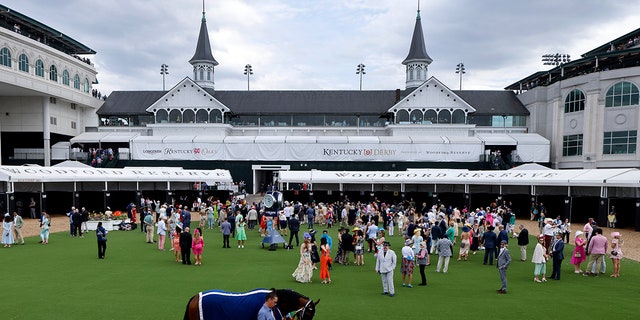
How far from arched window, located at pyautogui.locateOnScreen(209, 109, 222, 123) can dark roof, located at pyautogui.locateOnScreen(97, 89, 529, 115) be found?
11.0 feet

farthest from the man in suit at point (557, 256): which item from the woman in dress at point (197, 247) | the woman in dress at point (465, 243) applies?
the woman in dress at point (197, 247)

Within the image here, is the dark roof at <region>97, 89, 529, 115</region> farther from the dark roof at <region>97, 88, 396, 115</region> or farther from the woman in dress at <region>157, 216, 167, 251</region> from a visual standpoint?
the woman in dress at <region>157, 216, 167, 251</region>

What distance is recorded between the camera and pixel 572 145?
4150cm

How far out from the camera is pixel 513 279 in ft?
42.2

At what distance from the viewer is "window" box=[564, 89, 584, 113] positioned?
40.0m

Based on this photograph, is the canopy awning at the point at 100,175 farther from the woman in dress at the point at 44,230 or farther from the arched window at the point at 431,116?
the arched window at the point at 431,116

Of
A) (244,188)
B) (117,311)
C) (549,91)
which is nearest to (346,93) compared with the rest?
(244,188)

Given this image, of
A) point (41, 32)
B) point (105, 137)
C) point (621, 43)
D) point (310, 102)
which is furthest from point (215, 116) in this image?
point (621, 43)

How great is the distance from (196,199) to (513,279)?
28.7 m

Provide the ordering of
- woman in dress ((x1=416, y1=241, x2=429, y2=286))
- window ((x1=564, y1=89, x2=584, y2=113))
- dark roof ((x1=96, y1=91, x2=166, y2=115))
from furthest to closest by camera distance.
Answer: dark roof ((x1=96, y1=91, x2=166, y2=115)) < window ((x1=564, y1=89, x2=584, y2=113)) < woman in dress ((x1=416, y1=241, x2=429, y2=286))

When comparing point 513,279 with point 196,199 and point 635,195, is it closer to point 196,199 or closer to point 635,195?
point 635,195

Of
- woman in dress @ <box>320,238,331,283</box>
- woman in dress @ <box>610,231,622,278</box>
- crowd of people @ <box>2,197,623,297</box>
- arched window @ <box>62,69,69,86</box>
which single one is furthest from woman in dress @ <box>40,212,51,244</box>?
arched window @ <box>62,69,69,86</box>

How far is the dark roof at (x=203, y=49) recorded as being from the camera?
54.3 metres

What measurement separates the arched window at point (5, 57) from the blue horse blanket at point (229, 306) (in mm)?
43453
